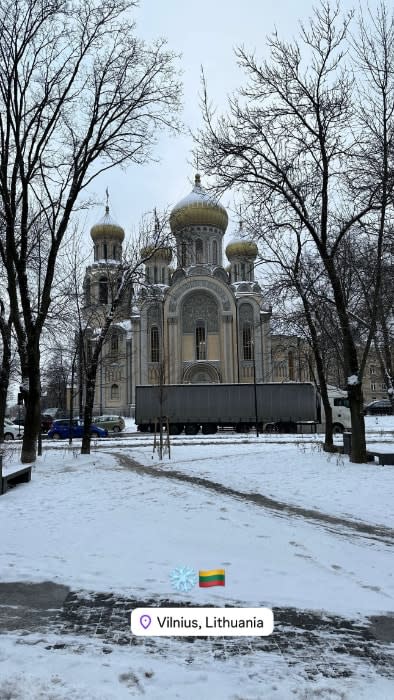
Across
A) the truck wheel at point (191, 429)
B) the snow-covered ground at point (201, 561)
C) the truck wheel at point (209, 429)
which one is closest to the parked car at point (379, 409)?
the truck wheel at point (209, 429)

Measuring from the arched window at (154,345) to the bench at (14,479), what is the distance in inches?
1626

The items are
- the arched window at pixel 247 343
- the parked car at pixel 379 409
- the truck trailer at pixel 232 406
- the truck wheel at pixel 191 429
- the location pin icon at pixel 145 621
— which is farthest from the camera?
the arched window at pixel 247 343

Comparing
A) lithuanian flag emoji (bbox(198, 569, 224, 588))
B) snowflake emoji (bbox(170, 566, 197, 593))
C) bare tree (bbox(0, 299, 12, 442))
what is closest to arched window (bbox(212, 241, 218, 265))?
bare tree (bbox(0, 299, 12, 442))

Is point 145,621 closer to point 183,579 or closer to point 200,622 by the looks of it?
point 200,622

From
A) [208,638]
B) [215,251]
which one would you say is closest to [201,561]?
[208,638]

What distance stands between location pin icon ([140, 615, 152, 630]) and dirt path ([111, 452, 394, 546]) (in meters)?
3.71

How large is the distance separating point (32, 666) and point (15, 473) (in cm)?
784

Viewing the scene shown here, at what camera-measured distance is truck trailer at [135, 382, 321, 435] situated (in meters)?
34.4

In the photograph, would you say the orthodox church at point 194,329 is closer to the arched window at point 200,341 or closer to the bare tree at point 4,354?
the arched window at point 200,341

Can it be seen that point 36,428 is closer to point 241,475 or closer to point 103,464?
point 103,464

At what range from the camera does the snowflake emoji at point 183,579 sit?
4.76m

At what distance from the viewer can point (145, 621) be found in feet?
11.8

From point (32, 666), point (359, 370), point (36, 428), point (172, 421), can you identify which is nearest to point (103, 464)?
point (36, 428)

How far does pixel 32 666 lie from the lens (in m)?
3.25
